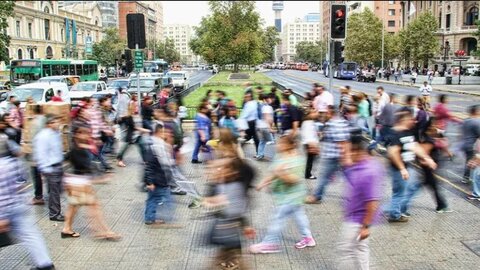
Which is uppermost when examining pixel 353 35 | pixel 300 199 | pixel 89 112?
pixel 353 35

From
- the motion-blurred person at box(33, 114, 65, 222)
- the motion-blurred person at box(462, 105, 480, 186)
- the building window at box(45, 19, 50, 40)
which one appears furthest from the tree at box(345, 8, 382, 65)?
the motion-blurred person at box(33, 114, 65, 222)

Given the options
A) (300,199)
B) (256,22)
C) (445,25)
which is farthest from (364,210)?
(445,25)

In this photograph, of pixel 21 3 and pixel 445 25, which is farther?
pixel 445 25

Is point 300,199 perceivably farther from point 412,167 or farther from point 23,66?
point 23,66

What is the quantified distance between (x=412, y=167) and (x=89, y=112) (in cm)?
690

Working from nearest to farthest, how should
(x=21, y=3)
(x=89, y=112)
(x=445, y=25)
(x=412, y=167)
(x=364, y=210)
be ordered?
(x=364, y=210), (x=412, y=167), (x=89, y=112), (x=21, y=3), (x=445, y=25)

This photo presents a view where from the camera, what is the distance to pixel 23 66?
37.4 m

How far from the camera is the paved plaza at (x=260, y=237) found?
256 inches

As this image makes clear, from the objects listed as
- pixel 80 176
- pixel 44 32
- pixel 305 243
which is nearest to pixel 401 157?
pixel 305 243

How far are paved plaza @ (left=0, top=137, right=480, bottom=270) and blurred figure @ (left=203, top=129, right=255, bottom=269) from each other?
1.21m

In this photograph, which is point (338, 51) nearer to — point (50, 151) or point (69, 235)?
point (50, 151)

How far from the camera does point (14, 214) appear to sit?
5.67 meters

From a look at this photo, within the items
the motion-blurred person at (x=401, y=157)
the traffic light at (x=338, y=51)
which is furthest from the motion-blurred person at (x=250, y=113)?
the motion-blurred person at (x=401, y=157)

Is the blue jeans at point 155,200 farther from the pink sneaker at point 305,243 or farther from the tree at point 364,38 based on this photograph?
the tree at point 364,38
